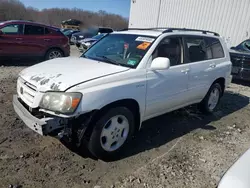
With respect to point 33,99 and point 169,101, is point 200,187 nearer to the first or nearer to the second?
point 169,101

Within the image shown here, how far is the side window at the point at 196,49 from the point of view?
4.13 m

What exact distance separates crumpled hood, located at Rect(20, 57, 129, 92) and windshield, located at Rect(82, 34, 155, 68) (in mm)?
197

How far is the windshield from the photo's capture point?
3383 millimetres

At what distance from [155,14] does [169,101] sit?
1528 centimetres

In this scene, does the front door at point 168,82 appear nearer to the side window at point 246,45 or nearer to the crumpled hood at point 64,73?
the crumpled hood at point 64,73

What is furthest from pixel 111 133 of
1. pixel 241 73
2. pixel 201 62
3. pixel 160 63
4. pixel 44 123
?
pixel 241 73

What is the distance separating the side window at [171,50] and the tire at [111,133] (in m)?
1.06

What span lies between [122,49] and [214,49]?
228cm

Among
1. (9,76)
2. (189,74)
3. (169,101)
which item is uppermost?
(189,74)

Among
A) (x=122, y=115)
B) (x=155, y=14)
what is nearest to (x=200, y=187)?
(x=122, y=115)

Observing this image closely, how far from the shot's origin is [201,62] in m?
4.35

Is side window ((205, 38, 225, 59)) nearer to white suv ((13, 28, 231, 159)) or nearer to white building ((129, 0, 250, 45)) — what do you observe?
white suv ((13, 28, 231, 159))

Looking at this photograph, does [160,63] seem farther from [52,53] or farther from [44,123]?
[52,53]

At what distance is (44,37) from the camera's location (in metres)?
8.90
